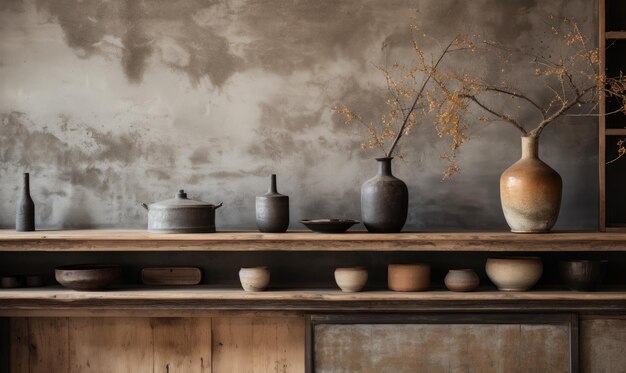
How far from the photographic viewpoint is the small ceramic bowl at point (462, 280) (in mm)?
2867

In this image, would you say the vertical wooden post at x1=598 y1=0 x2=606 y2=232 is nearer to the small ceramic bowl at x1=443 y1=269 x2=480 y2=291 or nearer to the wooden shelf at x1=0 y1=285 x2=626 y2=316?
the wooden shelf at x1=0 y1=285 x2=626 y2=316

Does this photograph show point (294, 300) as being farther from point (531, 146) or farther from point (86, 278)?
point (531, 146)

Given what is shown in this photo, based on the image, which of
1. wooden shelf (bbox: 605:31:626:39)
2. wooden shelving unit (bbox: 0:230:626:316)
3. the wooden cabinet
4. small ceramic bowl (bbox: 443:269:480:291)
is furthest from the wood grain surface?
wooden shelf (bbox: 605:31:626:39)

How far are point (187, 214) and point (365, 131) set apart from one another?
3.30 ft

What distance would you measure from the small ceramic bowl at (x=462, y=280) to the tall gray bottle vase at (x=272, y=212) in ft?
2.67

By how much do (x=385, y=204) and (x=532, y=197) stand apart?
66 centimetres

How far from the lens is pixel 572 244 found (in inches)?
109

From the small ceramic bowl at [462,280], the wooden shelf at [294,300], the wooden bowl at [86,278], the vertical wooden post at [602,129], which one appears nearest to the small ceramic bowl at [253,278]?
the wooden shelf at [294,300]

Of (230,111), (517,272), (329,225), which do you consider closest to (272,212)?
(329,225)

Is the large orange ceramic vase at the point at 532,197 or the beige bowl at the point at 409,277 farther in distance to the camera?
the beige bowl at the point at 409,277

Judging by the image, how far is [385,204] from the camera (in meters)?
2.89

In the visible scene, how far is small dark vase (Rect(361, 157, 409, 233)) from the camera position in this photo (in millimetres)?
2895

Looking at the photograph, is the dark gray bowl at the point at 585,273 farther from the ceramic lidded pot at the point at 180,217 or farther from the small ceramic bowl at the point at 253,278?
the ceramic lidded pot at the point at 180,217

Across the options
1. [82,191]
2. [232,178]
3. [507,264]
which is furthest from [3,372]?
[507,264]
